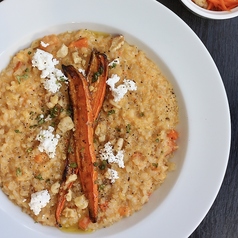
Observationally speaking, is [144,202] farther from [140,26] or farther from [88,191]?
[140,26]

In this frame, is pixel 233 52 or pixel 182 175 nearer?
pixel 182 175

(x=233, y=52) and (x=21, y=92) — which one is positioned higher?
(x=21, y=92)

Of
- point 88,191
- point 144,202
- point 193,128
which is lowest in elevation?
point 144,202

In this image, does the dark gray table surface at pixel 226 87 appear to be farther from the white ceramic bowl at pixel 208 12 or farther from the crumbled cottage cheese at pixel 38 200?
the crumbled cottage cheese at pixel 38 200

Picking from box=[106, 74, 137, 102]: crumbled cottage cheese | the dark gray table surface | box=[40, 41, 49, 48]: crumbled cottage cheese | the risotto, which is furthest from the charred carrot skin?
the dark gray table surface

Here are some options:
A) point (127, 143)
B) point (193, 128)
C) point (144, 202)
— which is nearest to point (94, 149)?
point (127, 143)

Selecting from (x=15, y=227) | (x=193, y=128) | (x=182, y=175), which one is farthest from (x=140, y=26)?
(x=15, y=227)

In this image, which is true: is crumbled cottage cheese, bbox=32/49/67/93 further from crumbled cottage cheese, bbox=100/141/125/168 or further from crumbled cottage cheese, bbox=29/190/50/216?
crumbled cottage cheese, bbox=29/190/50/216
